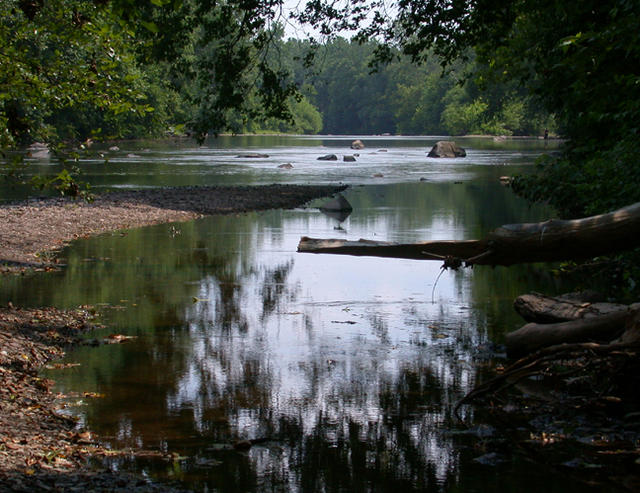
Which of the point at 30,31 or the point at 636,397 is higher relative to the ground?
the point at 30,31

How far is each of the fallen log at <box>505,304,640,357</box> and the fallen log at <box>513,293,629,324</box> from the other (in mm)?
281

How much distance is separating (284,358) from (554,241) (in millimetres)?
4410

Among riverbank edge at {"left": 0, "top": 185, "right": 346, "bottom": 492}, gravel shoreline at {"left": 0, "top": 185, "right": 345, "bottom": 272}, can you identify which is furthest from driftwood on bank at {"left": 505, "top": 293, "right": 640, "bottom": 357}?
gravel shoreline at {"left": 0, "top": 185, "right": 345, "bottom": 272}

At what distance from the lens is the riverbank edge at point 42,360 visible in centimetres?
607

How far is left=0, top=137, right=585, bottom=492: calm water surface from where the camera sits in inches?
270

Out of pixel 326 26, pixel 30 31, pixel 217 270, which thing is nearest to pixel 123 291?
pixel 217 270

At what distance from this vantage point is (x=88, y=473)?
20.5 feet

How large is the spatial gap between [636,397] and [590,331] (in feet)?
3.08

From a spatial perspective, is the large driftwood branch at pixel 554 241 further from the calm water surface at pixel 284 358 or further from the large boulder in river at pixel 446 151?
the large boulder in river at pixel 446 151

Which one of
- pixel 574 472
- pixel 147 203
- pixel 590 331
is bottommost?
pixel 574 472

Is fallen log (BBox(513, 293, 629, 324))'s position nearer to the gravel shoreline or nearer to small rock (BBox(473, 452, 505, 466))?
small rock (BBox(473, 452, 505, 466))

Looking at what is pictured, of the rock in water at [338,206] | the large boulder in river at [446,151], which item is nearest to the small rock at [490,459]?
the rock in water at [338,206]

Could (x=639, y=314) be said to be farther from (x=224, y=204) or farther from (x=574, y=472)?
(x=224, y=204)

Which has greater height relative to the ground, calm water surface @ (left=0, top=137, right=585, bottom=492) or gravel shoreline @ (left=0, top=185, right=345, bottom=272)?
gravel shoreline @ (left=0, top=185, right=345, bottom=272)
